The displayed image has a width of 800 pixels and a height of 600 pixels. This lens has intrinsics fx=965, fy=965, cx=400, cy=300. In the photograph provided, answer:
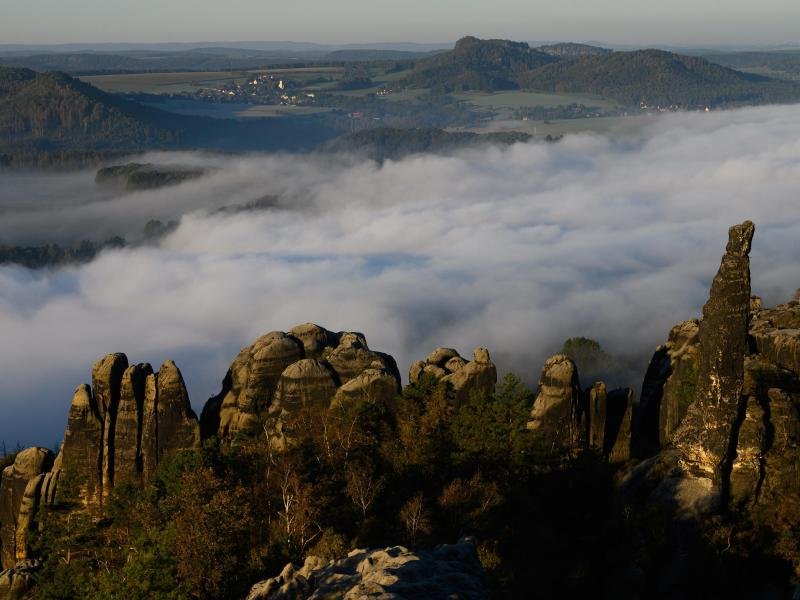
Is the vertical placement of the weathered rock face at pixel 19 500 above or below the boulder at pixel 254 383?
below

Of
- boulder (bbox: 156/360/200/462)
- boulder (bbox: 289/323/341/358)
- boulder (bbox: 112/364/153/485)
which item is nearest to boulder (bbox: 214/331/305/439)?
boulder (bbox: 289/323/341/358)

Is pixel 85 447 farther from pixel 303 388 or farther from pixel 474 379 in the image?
pixel 474 379

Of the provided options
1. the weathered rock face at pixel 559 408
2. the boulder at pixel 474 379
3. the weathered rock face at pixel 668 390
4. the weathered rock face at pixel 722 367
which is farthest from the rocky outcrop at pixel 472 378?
the weathered rock face at pixel 722 367

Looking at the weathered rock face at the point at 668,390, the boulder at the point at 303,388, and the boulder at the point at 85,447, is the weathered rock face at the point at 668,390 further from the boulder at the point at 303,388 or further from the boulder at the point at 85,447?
the boulder at the point at 85,447

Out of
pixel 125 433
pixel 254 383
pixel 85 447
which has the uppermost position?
pixel 254 383

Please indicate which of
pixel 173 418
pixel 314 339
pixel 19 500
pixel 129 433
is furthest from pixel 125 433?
pixel 314 339

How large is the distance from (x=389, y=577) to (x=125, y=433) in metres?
36.2

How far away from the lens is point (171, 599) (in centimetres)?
3603

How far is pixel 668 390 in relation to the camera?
5712cm

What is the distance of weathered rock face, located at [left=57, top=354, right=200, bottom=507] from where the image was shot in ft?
197

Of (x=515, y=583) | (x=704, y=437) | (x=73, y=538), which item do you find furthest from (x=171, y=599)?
(x=704, y=437)

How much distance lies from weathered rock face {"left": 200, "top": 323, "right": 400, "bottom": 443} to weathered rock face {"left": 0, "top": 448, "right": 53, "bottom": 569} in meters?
11.0

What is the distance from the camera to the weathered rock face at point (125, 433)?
6009 cm

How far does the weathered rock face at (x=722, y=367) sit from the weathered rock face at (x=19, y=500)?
130 feet
